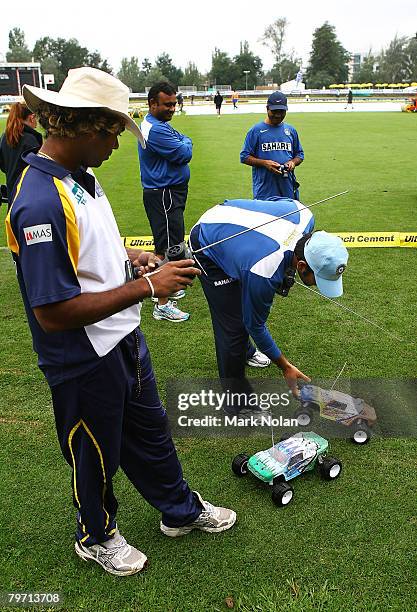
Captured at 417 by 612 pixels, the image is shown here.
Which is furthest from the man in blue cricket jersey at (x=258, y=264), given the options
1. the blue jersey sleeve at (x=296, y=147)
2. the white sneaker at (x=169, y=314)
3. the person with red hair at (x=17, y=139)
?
the blue jersey sleeve at (x=296, y=147)

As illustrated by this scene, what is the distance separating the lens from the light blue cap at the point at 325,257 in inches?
107

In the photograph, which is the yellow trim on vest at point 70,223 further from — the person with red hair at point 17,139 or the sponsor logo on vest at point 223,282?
the person with red hair at point 17,139

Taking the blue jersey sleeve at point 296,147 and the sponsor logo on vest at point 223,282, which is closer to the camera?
the sponsor logo on vest at point 223,282

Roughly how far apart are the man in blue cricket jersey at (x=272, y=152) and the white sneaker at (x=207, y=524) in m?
4.23

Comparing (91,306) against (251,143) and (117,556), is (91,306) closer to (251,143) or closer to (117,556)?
(117,556)

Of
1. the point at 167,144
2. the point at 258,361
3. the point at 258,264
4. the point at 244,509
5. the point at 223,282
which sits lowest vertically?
the point at 244,509

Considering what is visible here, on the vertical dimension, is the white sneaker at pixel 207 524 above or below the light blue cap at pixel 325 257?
below

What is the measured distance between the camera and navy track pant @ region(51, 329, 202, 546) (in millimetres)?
2201

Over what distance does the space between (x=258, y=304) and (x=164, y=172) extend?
270 centimetres

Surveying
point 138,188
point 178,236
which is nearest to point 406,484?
point 178,236

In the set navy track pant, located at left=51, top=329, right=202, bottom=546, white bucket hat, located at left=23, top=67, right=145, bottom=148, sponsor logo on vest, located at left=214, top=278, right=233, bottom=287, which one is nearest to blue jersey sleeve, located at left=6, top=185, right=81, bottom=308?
white bucket hat, located at left=23, top=67, right=145, bottom=148

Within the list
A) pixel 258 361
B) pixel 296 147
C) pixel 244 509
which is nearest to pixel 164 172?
pixel 296 147

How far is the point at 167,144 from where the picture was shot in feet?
16.5

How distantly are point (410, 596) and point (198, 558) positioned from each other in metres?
1.03
